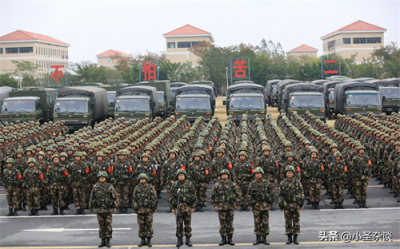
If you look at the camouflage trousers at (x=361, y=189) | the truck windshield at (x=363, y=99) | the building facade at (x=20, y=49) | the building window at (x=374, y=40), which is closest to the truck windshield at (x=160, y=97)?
the truck windshield at (x=363, y=99)

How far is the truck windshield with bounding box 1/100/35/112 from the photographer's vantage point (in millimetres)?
28703

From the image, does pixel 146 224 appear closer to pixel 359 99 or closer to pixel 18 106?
pixel 18 106

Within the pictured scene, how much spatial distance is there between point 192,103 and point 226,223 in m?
18.4

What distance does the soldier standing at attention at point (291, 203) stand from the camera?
34.9 feet

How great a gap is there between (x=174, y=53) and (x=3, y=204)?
7761cm

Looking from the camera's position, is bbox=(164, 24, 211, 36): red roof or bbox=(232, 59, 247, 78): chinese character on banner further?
bbox=(164, 24, 211, 36): red roof

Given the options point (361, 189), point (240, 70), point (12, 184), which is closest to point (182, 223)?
point (361, 189)

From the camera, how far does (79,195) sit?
13727 millimetres

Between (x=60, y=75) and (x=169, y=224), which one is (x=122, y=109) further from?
(x=60, y=75)

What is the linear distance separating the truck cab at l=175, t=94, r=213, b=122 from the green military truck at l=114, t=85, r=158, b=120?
1.46m

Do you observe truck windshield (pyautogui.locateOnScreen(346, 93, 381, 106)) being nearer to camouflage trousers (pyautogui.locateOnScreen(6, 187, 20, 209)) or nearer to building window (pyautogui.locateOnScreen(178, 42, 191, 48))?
camouflage trousers (pyautogui.locateOnScreen(6, 187, 20, 209))

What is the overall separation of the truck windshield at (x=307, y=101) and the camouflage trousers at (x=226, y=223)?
61.3 ft

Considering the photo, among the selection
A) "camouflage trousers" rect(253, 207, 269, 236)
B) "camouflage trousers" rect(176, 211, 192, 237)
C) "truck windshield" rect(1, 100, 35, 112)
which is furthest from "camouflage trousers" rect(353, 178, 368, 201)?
"truck windshield" rect(1, 100, 35, 112)

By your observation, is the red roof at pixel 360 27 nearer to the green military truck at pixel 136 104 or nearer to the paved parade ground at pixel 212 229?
the green military truck at pixel 136 104
